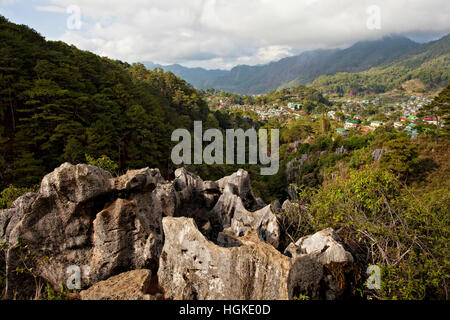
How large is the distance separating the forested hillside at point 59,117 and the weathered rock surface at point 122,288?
44.9 ft

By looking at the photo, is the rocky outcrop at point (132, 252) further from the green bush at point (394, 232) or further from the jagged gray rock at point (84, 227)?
the green bush at point (394, 232)

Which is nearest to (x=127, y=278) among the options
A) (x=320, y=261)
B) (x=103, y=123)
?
(x=320, y=261)

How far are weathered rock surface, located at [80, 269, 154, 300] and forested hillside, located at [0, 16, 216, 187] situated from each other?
44.9 ft

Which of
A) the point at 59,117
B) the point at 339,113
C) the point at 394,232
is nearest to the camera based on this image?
the point at 394,232

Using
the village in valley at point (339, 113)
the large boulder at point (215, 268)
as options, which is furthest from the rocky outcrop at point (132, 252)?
the village in valley at point (339, 113)

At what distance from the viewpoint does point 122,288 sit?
660 centimetres

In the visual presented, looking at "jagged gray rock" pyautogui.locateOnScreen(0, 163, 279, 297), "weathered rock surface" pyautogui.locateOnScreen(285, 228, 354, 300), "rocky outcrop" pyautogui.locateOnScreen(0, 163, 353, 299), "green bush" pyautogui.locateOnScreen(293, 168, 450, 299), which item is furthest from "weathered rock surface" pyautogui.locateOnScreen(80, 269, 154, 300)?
"green bush" pyautogui.locateOnScreen(293, 168, 450, 299)

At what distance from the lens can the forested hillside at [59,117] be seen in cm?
2184

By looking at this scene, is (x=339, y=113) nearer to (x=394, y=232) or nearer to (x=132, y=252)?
(x=394, y=232)

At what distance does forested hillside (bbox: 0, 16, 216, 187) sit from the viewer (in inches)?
860

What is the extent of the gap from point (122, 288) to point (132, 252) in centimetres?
174

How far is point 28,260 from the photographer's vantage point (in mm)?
7215

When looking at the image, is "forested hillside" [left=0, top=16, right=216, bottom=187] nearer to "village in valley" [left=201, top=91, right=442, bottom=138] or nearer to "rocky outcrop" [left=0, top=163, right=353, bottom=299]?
"rocky outcrop" [left=0, top=163, right=353, bottom=299]

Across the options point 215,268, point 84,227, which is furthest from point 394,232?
point 84,227
